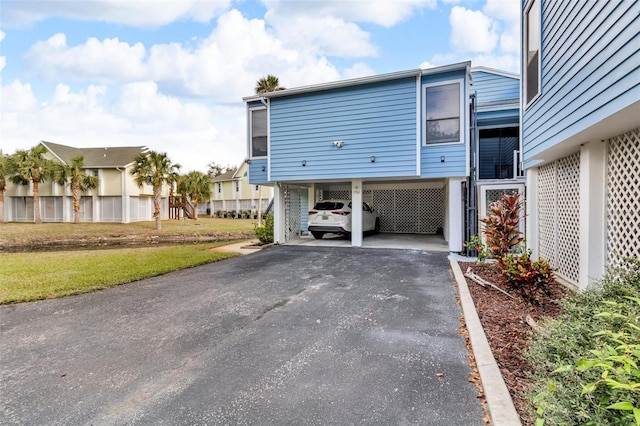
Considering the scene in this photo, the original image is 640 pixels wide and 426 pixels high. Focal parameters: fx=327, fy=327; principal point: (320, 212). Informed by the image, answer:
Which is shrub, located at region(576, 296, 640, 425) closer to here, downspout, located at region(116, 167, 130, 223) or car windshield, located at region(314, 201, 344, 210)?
car windshield, located at region(314, 201, 344, 210)

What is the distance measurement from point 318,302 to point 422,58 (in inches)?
519

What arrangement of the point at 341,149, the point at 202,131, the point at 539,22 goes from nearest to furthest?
the point at 539,22 → the point at 341,149 → the point at 202,131

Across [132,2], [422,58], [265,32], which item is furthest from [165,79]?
[422,58]

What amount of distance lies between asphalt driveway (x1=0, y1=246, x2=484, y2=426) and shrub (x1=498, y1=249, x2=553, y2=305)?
39.7 inches

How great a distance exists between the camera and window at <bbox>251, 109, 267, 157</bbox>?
1276 centimetres

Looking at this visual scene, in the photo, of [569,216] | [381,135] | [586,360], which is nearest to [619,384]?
[586,360]

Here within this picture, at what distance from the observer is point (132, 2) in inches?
404

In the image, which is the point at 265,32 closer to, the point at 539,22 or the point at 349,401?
the point at 539,22

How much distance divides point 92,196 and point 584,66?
117 feet

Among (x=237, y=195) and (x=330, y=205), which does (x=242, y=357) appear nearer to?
(x=330, y=205)

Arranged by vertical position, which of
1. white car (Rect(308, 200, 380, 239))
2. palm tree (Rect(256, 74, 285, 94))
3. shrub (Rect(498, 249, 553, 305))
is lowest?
shrub (Rect(498, 249, 553, 305))

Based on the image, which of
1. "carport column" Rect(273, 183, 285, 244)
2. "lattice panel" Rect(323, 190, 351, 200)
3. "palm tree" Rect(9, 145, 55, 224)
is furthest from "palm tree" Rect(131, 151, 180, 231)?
"carport column" Rect(273, 183, 285, 244)

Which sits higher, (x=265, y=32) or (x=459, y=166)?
(x=265, y=32)

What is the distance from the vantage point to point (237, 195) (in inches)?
1522
